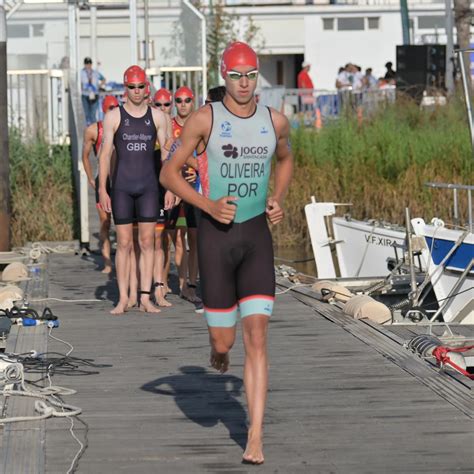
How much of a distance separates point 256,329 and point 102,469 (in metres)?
1.10

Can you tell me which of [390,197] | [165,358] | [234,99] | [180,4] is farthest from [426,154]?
[234,99]

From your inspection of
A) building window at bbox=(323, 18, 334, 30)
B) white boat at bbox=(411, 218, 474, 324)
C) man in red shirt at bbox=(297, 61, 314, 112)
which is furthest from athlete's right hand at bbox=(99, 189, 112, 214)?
building window at bbox=(323, 18, 334, 30)

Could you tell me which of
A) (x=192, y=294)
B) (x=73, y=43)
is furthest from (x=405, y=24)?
(x=192, y=294)

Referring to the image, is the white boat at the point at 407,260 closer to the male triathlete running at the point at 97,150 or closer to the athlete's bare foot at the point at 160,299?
the athlete's bare foot at the point at 160,299

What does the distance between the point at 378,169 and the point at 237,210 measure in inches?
676

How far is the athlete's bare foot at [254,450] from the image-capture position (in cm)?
738

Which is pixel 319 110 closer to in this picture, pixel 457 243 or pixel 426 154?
pixel 426 154

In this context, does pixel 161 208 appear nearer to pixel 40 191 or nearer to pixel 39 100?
pixel 40 191

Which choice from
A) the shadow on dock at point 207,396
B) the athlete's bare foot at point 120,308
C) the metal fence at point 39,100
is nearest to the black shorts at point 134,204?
the athlete's bare foot at point 120,308

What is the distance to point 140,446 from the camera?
789 cm

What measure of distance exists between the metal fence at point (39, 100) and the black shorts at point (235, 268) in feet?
56.7

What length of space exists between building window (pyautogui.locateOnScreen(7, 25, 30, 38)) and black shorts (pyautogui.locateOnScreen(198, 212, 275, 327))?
20.2 metres

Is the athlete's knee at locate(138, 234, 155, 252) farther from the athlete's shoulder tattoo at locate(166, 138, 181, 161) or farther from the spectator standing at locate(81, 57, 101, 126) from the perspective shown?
the spectator standing at locate(81, 57, 101, 126)

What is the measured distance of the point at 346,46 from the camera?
2219 inches
